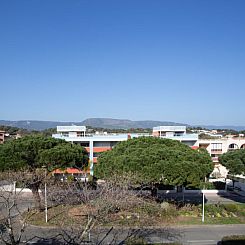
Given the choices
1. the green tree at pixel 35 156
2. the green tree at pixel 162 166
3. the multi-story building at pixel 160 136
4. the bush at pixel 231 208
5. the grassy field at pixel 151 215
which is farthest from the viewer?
the multi-story building at pixel 160 136

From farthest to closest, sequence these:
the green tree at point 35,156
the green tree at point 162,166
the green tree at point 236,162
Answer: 1. the green tree at point 236,162
2. the green tree at point 35,156
3. the green tree at point 162,166

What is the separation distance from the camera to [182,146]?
23.8m

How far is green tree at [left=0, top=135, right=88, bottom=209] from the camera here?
21.5m

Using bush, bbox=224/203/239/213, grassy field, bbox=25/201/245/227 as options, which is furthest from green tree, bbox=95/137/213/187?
bush, bbox=224/203/239/213

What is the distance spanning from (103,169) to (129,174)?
3.62 m

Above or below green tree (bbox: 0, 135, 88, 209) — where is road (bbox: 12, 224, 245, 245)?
below

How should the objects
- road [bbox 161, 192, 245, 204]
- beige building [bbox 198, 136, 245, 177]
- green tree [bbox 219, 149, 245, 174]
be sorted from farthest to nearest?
beige building [bbox 198, 136, 245, 177], road [bbox 161, 192, 245, 204], green tree [bbox 219, 149, 245, 174]

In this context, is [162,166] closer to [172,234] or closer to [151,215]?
[151,215]

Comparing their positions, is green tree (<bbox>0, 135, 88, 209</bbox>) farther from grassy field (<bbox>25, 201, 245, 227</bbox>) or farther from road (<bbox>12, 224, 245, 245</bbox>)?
road (<bbox>12, 224, 245, 245</bbox>)

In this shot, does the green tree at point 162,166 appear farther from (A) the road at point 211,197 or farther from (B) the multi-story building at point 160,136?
(B) the multi-story building at point 160,136

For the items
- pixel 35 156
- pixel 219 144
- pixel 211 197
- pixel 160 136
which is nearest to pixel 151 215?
pixel 35 156

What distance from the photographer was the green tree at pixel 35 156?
21.5 metres

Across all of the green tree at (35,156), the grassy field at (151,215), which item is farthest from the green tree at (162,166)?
the green tree at (35,156)

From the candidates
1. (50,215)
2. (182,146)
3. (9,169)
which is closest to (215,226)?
(182,146)
